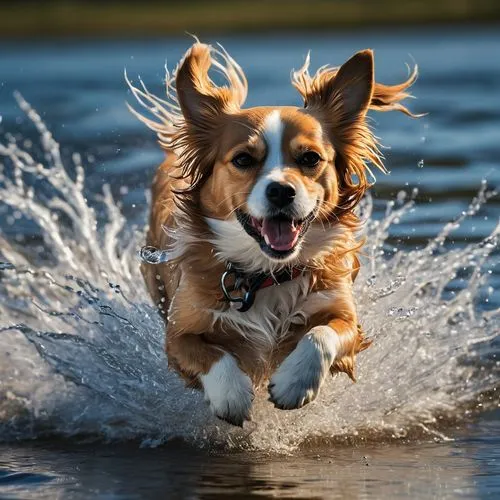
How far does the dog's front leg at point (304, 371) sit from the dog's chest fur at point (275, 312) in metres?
0.38

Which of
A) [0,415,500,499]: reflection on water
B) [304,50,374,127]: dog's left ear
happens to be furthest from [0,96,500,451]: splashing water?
[304,50,374,127]: dog's left ear

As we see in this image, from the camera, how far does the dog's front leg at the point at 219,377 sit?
228 inches

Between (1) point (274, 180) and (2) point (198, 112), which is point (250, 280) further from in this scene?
(2) point (198, 112)

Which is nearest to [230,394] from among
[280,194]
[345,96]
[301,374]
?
[301,374]

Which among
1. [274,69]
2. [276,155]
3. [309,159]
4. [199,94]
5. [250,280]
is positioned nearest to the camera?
[276,155]

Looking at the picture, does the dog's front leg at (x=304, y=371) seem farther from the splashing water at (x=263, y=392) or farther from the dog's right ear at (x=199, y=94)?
the dog's right ear at (x=199, y=94)

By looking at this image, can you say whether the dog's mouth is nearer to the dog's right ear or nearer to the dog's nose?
the dog's nose

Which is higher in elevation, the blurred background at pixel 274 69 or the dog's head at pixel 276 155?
the blurred background at pixel 274 69

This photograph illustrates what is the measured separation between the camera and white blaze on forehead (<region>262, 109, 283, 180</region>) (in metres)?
5.96

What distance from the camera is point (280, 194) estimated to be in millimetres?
5781

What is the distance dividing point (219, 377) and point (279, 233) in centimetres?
72

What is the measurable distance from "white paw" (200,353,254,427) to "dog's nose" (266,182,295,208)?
30.7 inches

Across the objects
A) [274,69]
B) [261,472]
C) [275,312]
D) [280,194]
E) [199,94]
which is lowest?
[261,472]

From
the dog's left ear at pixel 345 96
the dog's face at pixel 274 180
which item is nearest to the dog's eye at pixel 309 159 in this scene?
the dog's face at pixel 274 180
